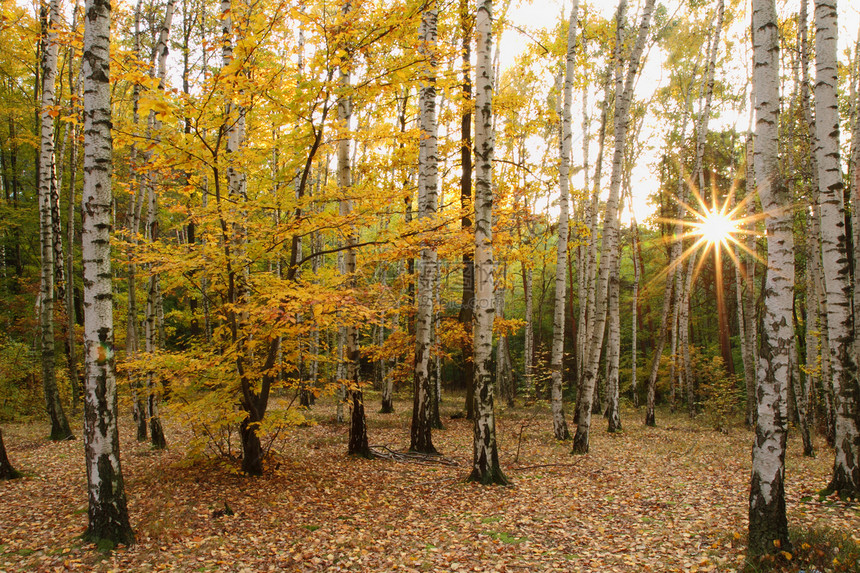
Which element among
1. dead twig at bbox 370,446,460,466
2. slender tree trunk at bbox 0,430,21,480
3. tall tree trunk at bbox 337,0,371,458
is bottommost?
dead twig at bbox 370,446,460,466

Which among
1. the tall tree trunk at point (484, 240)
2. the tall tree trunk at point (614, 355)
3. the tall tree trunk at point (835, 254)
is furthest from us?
the tall tree trunk at point (614, 355)

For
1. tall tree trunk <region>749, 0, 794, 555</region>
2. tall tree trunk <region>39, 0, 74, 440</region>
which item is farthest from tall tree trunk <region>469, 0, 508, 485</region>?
tall tree trunk <region>39, 0, 74, 440</region>

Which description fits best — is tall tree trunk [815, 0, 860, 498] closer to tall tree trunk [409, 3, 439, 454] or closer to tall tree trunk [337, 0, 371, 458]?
tall tree trunk [409, 3, 439, 454]

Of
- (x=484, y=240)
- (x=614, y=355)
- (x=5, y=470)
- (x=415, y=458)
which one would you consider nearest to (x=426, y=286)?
(x=484, y=240)

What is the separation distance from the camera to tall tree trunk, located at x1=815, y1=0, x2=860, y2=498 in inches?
190

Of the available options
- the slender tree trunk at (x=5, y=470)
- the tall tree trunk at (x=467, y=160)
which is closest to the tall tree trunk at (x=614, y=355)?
the tall tree trunk at (x=467, y=160)

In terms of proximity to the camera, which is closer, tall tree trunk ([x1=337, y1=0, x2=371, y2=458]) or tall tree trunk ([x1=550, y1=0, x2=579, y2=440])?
tall tree trunk ([x1=337, y1=0, x2=371, y2=458])

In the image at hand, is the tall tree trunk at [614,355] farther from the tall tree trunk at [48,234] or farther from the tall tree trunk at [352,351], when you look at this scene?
the tall tree trunk at [48,234]

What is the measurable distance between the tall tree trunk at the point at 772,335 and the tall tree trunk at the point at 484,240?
3.21 m

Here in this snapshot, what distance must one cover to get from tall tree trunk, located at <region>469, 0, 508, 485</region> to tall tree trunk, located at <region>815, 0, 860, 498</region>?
12.3 ft

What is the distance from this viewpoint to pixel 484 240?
666cm

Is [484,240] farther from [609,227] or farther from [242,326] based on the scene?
[609,227]

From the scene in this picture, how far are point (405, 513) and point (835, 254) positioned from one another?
5723mm

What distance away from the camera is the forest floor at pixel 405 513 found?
4477 millimetres
